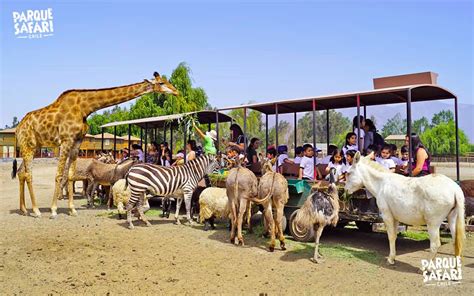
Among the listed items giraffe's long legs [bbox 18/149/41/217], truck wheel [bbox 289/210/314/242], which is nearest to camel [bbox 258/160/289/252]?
truck wheel [bbox 289/210/314/242]

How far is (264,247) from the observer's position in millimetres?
7992

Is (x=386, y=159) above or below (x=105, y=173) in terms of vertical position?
above

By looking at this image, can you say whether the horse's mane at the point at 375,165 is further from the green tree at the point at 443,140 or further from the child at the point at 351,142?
the green tree at the point at 443,140

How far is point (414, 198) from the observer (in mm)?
6398

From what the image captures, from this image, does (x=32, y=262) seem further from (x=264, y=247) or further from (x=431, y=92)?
(x=431, y=92)

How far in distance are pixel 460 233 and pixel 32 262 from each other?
669cm

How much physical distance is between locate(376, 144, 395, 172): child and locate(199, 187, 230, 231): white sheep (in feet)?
11.2

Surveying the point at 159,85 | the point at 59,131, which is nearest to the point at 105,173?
the point at 59,131

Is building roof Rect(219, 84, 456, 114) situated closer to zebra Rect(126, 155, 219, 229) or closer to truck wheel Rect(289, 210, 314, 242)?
zebra Rect(126, 155, 219, 229)

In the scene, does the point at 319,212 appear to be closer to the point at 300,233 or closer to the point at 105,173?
the point at 300,233

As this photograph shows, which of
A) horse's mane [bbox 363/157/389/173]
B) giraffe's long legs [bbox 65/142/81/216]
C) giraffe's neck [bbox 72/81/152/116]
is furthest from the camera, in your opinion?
giraffe's neck [bbox 72/81/152/116]

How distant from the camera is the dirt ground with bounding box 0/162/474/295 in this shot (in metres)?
5.67

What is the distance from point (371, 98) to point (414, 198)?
366 cm

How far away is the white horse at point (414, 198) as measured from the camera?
606 cm
